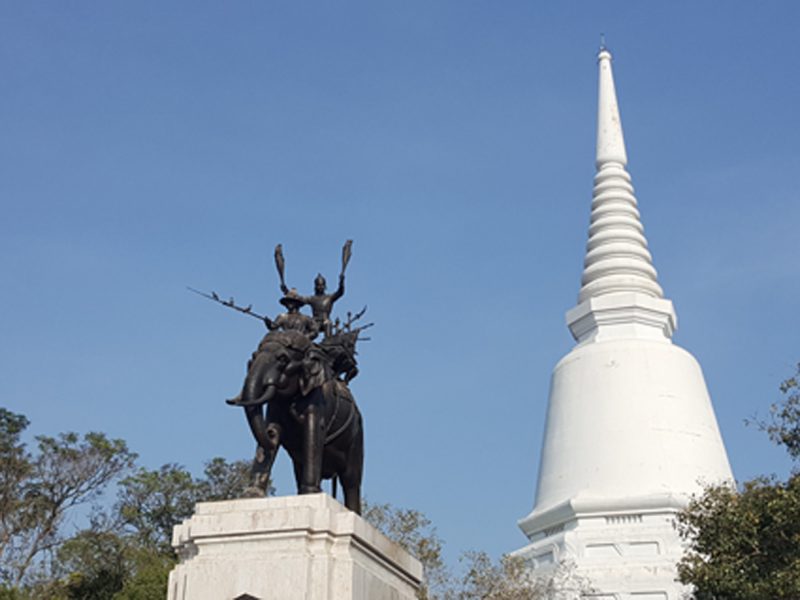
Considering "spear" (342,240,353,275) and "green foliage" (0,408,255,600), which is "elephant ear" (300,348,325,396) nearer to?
"spear" (342,240,353,275)

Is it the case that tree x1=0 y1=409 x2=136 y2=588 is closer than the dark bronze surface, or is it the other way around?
the dark bronze surface

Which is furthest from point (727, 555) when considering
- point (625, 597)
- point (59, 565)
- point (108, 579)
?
point (59, 565)

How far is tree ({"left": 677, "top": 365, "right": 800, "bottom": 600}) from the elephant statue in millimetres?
11286

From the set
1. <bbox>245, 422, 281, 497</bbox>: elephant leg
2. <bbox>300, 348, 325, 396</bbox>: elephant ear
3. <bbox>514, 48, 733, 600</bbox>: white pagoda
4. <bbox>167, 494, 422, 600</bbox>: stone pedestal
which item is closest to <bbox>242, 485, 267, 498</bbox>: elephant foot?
<bbox>245, 422, 281, 497</bbox>: elephant leg

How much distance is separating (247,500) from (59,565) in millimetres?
24578

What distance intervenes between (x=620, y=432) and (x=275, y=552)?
88.2 ft

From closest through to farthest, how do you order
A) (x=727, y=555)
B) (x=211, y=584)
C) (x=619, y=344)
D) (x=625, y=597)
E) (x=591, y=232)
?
(x=211, y=584) < (x=727, y=555) < (x=625, y=597) < (x=619, y=344) < (x=591, y=232)

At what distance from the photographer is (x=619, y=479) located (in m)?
34.6

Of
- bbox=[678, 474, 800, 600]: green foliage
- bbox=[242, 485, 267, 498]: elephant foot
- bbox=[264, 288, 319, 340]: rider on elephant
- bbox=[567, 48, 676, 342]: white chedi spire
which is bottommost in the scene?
bbox=[242, 485, 267, 498]: elephant foot

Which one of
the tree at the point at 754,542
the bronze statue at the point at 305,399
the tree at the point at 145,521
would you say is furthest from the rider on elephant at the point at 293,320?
the tree at the point at 145,521

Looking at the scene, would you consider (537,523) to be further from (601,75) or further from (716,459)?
(601,75)

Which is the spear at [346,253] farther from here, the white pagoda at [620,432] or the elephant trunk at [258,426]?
the white pagoda at [620,432]

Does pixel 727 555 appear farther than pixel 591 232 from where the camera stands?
No

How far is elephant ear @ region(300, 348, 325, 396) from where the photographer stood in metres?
11.2
